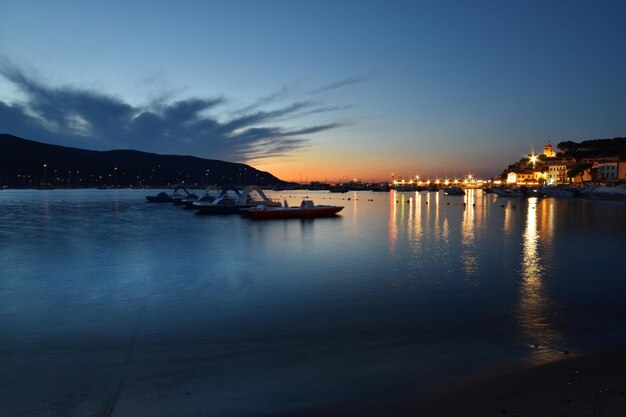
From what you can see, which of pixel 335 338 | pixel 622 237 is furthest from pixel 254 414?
pixel 622 237

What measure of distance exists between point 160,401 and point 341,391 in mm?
2535

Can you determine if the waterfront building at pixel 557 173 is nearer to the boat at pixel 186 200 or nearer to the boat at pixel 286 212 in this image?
the boat at pixel 186 200

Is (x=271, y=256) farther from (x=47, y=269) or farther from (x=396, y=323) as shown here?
(x=396, y=323)

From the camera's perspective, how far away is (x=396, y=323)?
9336 millimetres

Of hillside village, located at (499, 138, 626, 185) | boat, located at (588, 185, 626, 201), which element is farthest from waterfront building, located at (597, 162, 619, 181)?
boat, located at (588, 185, 626, 201)

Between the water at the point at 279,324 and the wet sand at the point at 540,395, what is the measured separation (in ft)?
1.29

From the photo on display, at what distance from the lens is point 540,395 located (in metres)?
5.49

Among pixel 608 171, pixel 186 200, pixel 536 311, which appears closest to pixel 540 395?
pixel 536 311

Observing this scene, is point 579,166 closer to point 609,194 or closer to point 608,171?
point 608,171

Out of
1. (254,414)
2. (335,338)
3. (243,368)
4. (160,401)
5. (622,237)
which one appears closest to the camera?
(254,414)

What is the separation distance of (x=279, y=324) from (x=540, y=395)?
5.37m

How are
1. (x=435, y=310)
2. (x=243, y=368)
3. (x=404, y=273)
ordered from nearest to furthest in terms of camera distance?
(x=243, y=368) → (x=435, y=310) → (x=404, y=273)

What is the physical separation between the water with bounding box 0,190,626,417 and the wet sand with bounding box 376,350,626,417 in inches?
15.4

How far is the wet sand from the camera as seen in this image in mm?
5070
